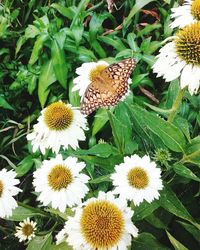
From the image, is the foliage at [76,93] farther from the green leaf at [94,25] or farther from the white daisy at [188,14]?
the white daisy at [188,14]

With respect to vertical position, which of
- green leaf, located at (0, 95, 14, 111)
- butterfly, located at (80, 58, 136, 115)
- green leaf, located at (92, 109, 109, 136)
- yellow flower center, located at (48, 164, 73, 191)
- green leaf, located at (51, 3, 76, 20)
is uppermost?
butterfly, located at (80, 58, 136, 115)

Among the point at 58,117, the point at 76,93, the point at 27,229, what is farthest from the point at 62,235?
the point at 76,93

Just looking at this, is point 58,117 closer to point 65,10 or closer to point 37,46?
point 37,46

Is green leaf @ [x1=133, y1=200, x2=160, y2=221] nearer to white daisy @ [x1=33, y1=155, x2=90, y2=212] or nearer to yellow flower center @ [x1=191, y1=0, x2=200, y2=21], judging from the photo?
white daisy @ [x1=33, y1=155, x2=90, y2=212]

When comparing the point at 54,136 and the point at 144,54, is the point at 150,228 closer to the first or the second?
the point at 54,136

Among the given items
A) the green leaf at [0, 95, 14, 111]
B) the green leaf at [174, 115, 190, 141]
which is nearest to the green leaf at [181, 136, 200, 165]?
the green leaf at [174, 115, 190, 141]

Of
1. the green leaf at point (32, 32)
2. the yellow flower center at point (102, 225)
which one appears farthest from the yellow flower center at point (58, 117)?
the green leaf at point (32, 32)

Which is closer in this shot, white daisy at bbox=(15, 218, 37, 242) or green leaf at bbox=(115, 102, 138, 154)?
green leaf at bbox=(115, 102, 138, 154)
